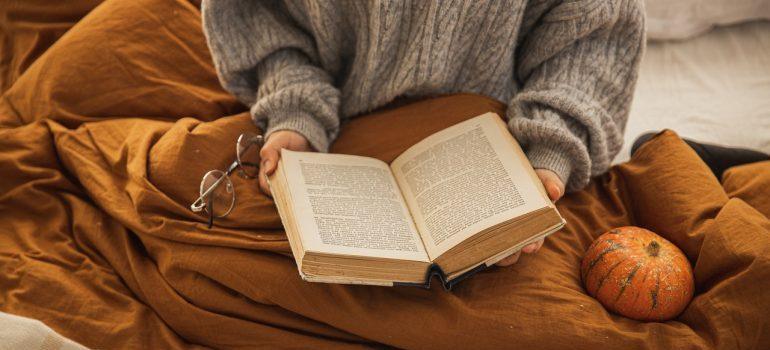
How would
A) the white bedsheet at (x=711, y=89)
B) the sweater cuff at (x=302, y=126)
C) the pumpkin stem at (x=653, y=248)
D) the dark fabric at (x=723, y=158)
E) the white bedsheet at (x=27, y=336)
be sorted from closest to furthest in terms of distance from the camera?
the white bedsheet at (x=27, y=336) → the pumpkin stem at (x=653, y=248) → the sweater cuff at (x=302, y=126) → the dark fabric at (x=723, y=158) → the white bedsheet at (x=711, y=89)

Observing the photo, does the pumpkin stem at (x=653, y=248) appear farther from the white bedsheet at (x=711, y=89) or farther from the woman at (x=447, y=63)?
the white bedsheet at (x=711, y=89)

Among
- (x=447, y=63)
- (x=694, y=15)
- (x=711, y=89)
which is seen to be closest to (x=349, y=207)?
(x=447, y=63)

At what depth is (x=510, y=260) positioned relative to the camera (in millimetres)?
844

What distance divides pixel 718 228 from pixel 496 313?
31 centimetres

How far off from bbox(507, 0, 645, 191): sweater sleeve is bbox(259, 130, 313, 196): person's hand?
32 centimetres

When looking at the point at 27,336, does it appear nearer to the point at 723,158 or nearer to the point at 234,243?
the point at 234,243

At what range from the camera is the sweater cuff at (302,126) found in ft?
3.17

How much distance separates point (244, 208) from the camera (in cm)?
91

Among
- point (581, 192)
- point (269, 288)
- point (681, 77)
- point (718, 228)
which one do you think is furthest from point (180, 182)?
point (681, 77)

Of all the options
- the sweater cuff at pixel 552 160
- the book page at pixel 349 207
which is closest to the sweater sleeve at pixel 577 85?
the sweater cuff at pixel 552 160

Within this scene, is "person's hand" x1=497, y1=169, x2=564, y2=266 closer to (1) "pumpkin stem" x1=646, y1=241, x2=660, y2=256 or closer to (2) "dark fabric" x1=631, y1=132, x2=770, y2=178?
(1) "pumpkin stem" x1=646, y1=241, x2=660, y2=256

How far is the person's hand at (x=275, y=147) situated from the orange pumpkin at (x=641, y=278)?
455 mm

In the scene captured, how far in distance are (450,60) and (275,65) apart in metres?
0.29

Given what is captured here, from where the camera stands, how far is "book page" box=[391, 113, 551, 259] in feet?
2.48
